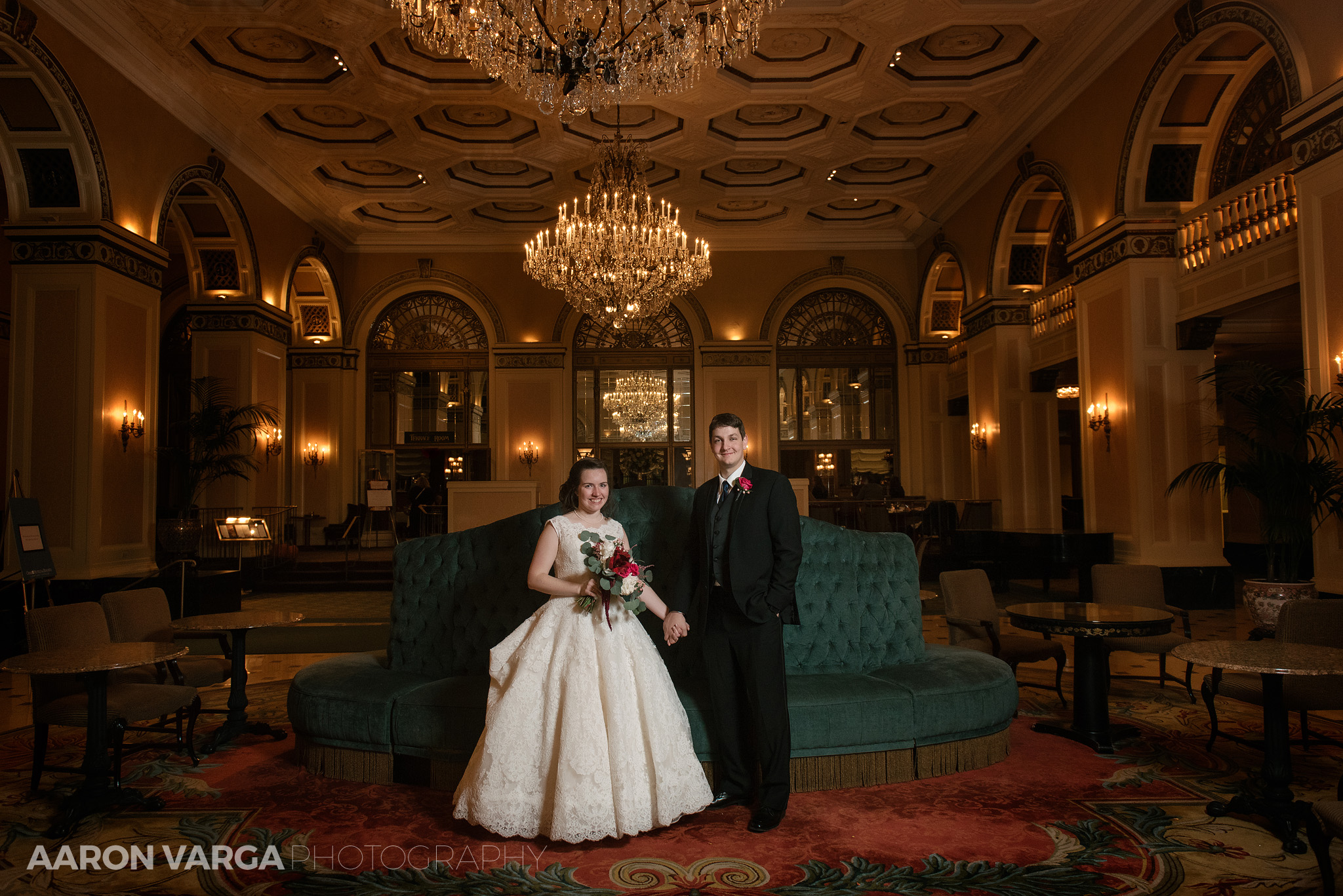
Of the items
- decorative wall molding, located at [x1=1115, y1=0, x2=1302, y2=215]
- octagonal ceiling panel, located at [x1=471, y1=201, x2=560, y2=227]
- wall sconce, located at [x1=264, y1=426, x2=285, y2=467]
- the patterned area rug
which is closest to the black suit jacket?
the patterned area rug

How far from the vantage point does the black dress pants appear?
3.48 m

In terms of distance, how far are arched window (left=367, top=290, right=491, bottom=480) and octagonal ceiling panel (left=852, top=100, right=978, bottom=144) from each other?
27.5ft

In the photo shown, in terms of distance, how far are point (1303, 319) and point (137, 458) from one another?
11.4 meters

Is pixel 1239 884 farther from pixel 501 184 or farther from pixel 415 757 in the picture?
pixel 501 184

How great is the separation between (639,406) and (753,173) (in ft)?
16.7

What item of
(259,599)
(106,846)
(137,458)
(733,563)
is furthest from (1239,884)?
(259,599)

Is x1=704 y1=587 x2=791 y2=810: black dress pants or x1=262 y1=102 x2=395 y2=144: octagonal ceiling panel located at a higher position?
x1=262 y1=102 x2=395 y2=144: octagonal ceiling panel

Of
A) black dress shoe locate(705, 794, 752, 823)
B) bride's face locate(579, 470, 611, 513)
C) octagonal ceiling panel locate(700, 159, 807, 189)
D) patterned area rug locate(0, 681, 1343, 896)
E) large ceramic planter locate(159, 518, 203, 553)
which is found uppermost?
octagonal ceiling panel locate(700, 159, 807, 189)

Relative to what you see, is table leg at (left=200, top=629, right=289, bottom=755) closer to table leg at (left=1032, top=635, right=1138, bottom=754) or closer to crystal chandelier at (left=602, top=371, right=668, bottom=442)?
table leg at (left=1032, top=635, right=1138, bottom=754)

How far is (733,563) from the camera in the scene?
347 cm

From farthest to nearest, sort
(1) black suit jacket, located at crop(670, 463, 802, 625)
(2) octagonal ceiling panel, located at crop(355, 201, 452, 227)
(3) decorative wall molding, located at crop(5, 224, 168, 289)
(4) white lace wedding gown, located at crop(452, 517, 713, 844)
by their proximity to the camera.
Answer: (2) octagonal ceiling panel, located at crop(355, 201, 452, 227), (3) decorative wall molding, located at crop(5, 224, 168, 289), (1) black suit jacket, located at crop(670, 463, 802, 625), (4) white lace wedding gown, located at crop(452, 517, 713, 844)

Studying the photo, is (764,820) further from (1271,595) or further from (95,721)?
(1271,595)

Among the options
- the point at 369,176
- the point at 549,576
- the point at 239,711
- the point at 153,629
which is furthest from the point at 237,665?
the point at 369,176

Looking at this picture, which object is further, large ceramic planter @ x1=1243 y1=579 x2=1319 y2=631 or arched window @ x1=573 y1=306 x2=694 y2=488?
arched window @ x1=573 y1=306 x2=694 y2=488
